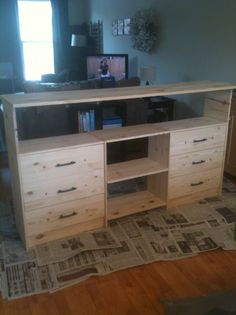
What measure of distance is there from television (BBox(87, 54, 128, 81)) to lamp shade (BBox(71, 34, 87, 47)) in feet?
3.29

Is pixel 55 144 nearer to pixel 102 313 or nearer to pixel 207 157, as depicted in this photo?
pixel 102 313

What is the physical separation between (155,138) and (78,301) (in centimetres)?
146

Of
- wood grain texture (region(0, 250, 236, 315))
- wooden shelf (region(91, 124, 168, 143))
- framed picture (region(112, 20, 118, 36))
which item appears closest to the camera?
wood grain texture (region(0, 250, 236, 315))

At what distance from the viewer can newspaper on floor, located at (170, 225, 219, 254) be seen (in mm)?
2329

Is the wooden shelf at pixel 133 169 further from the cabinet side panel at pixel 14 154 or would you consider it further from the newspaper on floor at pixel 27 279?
the newspaper on floor at pixel 27 279

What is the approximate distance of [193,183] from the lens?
287 cm

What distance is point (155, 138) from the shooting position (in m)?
2.77

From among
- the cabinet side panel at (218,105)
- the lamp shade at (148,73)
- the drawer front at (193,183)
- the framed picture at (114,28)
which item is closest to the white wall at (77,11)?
the framed picture at (114,28)

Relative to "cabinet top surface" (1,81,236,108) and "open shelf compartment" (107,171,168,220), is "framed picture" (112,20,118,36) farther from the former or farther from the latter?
"open shelf compartment" (107,171,168,220)

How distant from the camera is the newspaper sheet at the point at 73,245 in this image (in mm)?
2221

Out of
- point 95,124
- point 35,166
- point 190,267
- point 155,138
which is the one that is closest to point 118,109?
point 95,124

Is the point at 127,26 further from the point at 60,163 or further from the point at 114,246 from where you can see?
the point at 114,246

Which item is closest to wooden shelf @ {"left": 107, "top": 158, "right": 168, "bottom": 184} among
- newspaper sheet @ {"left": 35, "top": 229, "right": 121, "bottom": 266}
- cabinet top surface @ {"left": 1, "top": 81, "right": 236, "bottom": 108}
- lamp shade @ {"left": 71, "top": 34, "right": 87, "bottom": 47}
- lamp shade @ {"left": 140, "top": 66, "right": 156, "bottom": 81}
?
newspaper sheet @ {"left": 35, "top": 229, "right": 121, "bottom": 266}

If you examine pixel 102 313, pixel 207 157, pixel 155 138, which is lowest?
pixel 102 313
